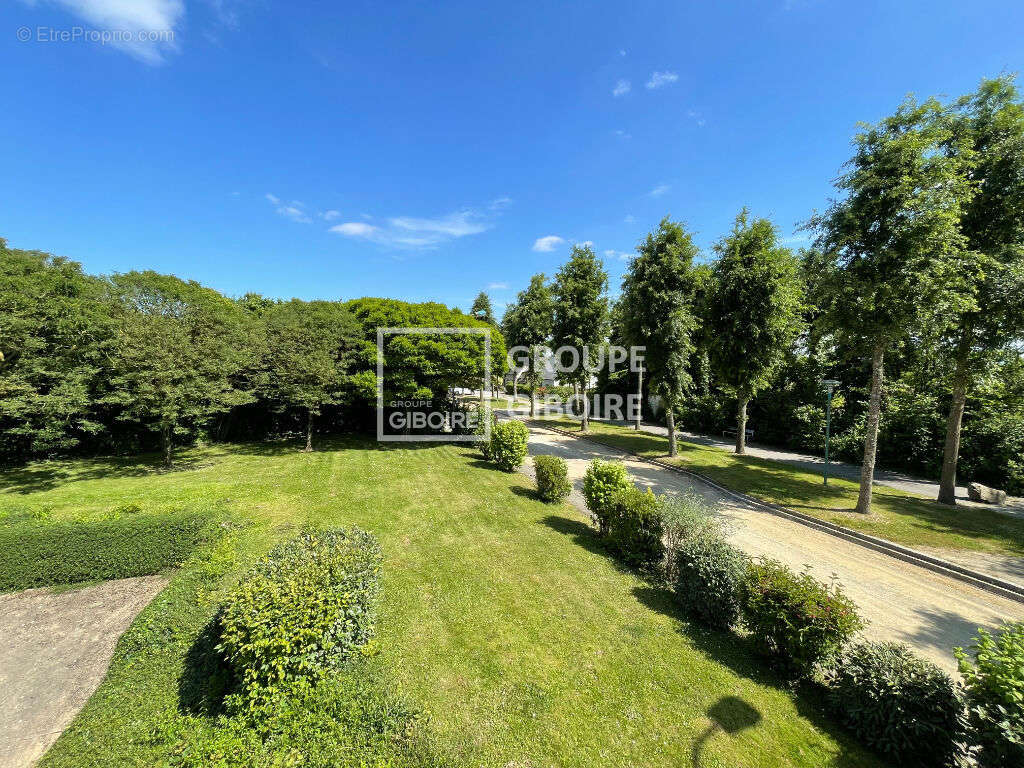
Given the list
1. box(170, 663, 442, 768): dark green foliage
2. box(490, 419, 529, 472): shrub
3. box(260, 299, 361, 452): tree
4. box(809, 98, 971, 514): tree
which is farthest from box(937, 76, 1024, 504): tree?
box(260, 299, 361, 452): tree

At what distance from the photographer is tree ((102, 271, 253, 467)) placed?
13211 mm

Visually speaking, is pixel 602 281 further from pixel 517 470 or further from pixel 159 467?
pixel 159 467

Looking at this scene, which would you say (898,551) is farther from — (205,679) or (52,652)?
(52,652)

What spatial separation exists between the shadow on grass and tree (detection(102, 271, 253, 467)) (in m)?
11.9

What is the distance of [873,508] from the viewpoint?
10961mm

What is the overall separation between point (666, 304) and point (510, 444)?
9.74 m

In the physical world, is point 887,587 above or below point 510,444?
below

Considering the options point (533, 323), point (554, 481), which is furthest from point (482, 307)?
point (554, 481)

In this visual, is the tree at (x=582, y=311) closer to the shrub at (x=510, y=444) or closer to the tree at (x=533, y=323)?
the tree at (x=533, y=323)

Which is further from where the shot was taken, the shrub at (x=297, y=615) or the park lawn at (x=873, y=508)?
the park lawn at (x=873, y=508)

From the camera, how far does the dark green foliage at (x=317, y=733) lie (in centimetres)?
325

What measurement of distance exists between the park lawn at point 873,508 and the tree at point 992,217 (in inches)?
187

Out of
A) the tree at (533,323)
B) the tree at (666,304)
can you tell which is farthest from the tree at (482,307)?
the tree at (666,304)

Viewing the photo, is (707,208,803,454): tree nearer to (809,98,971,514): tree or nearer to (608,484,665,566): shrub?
(809,98,971,514): tree
